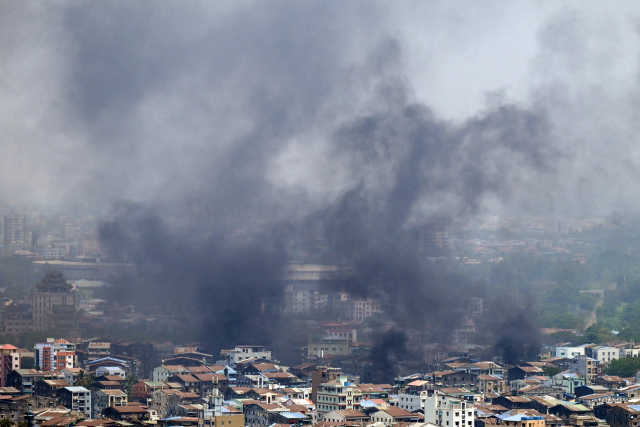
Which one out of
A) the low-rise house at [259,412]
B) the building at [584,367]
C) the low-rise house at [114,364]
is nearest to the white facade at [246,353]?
the low-rise house at [114,364]

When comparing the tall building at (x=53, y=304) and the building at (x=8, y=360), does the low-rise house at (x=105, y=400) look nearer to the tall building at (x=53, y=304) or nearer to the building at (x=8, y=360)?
the building at (x=8, y=360)

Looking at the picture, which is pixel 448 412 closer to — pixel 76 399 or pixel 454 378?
pixel 454 378

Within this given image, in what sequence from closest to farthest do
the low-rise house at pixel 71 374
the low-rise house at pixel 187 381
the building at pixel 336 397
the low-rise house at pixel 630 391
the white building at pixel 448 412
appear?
the white building at pixel 448 412
the building at pixel 336 397
the low-rise house at pixel 630 391
the low-rise house at pixel 187 381
the low-rise house at pixel 71 374

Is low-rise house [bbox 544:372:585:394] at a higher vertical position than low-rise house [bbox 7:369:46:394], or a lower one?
lower

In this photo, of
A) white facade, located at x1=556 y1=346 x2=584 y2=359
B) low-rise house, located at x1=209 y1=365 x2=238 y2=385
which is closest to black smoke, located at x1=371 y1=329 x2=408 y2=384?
low-rise house, located at x1=209 y1=365 x2=238 y2=385

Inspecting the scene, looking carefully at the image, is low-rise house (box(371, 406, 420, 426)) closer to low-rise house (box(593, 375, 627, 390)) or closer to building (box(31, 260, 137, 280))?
low-rise house (box(593, 375, 627, 390))

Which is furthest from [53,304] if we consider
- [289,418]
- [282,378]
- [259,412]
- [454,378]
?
[289,418]
